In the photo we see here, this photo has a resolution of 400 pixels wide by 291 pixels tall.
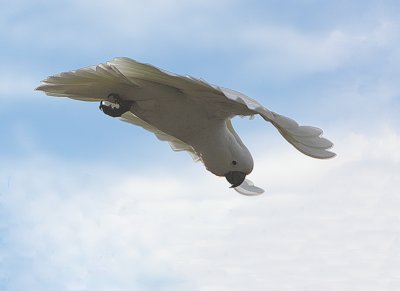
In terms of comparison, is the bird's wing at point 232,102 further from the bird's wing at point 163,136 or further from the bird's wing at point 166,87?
the bird's wing at point 163,136

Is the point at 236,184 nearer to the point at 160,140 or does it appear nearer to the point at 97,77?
the point at 160,140

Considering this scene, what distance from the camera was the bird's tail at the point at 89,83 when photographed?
5.06 m

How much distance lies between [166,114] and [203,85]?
45 cm

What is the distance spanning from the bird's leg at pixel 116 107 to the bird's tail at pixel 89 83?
4cm

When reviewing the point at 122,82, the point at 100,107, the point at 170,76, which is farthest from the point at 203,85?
the point at 100,107

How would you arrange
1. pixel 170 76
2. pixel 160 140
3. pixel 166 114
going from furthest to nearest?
pixel 160 140 → pixel 166 114 → pixel 170 76

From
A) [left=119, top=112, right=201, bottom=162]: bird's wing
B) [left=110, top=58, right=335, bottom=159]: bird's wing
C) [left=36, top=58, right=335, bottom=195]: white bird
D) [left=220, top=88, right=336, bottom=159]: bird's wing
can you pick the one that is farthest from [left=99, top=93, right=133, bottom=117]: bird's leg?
[left=220, top=88, right=336, bottom=159]: bird's wing

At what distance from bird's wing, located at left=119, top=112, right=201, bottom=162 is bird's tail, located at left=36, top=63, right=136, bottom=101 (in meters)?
0.53

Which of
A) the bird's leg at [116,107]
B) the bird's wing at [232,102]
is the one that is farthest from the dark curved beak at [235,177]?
the bird's leg at [116,107]

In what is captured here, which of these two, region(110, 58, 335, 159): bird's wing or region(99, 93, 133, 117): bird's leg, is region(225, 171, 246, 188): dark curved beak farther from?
region(99, 93, 133, 117): bird's leg

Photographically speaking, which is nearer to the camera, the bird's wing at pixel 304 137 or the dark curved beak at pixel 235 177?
the bird's wing at pixel 304 137

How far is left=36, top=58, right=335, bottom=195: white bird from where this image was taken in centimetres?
505

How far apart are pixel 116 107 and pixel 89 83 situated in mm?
304

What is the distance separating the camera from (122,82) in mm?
5176
